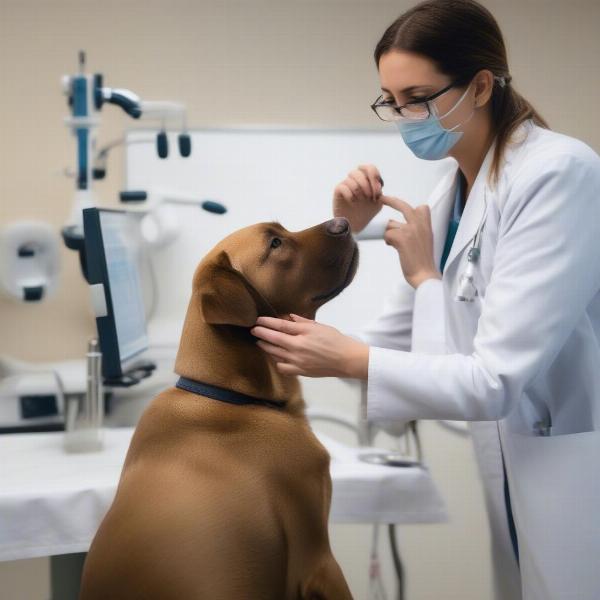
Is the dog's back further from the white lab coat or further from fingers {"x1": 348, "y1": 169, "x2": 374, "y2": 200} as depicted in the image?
fingers {"x1": 348, "y1": 169, "x2": 374, "y2": 200}

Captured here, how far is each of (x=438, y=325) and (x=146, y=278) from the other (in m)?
1.63

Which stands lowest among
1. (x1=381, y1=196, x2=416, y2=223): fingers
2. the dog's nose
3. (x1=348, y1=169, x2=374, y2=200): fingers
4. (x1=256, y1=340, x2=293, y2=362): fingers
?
(x1=256, y1=340, x2=293, y2=362): fingers

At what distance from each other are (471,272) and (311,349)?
0.29 m

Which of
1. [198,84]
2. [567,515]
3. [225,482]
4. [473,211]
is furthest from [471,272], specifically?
[198,84]

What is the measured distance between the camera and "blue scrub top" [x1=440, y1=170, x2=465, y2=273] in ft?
4.47

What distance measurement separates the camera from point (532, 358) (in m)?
1.00

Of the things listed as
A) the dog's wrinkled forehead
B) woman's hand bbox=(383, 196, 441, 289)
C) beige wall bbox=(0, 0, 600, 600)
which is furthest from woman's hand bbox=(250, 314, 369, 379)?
beige wall bbox=(0, 0, 600, 600)

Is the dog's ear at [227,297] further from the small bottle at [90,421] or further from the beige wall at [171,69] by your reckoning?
the beige wall at [171,69]

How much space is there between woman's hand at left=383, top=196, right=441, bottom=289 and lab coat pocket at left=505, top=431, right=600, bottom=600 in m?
0.30

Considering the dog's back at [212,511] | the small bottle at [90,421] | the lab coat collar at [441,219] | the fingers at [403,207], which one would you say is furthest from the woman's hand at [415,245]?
the small bottle at [90,421]

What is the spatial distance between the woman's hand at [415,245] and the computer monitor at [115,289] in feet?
1.62

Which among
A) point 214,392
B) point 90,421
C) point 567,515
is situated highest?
point 214,392

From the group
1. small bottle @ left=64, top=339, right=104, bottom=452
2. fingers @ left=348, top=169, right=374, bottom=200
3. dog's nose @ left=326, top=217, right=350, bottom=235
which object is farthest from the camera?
small bottle @ left=64, top=339, right=104, bottom=452

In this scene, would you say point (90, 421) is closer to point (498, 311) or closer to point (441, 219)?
point (441, 219)
